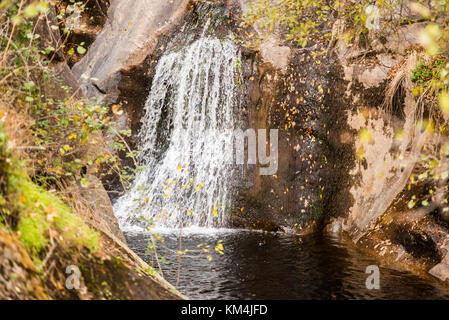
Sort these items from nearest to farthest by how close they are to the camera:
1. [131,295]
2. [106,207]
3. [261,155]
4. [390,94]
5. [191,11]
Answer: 1. [131,295]
2. [106,207]
3. [390,94]
4. [261,155]
5. [191,11]

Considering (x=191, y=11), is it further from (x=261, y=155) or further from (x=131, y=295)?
(x=131, y=295)

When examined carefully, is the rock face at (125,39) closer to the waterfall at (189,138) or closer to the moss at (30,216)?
the waterfall at (189,138)

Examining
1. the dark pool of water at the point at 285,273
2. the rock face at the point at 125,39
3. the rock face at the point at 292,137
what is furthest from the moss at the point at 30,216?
the rock face at the point at 125,39

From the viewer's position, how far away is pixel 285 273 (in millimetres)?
5332

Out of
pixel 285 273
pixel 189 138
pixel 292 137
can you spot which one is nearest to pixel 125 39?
pixel 189 138

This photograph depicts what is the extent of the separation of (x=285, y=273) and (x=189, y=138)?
534 cm

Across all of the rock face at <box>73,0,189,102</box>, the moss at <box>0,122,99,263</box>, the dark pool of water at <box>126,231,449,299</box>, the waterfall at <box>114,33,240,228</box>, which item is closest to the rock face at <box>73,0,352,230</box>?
the waterfall at <box>114,33,240,228</box>

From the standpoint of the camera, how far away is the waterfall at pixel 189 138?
9055mm

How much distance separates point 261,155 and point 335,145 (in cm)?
165

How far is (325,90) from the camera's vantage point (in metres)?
8.33

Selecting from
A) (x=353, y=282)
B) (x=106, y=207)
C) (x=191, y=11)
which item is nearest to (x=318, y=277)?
(x=353, y=282)

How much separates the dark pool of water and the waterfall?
1.85m

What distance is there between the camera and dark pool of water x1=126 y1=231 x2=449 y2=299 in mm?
4609

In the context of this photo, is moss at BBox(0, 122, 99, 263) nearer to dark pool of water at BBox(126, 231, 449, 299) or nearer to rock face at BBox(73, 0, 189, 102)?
dark pool of water at BBox(126, 231, 449, 299)
